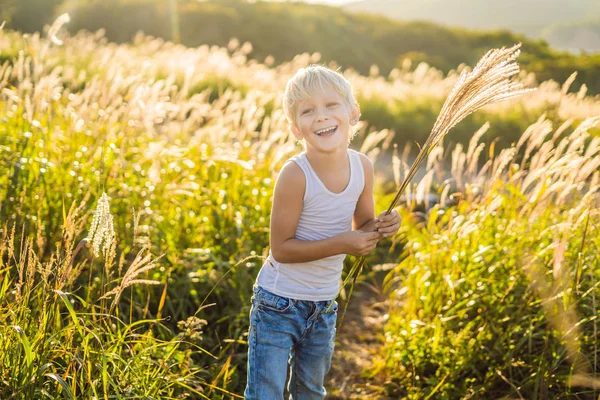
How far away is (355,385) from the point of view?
355 cm

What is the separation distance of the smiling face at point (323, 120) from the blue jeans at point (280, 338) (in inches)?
24.6

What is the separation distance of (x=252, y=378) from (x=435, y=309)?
1.65m

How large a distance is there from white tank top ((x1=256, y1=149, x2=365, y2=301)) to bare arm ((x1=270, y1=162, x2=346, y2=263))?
40mm

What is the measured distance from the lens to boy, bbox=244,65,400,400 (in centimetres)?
230

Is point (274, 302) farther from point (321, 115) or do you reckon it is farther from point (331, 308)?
point (321, 115)

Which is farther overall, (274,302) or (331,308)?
(331,308)

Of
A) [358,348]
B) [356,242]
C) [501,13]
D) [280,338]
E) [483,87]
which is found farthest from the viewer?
[501,13]

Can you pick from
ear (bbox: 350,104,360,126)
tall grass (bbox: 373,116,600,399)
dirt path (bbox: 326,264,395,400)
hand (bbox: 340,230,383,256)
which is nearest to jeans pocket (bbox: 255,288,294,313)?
hand (bbox: 340,230,383,256)

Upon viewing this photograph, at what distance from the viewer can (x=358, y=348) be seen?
4016mm

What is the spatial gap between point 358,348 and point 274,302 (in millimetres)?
1827

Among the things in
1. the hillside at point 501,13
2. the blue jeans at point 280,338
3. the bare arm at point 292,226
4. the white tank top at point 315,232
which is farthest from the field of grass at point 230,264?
the hillside at point 501,13

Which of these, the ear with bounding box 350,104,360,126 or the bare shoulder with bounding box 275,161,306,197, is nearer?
the bare shoulder with bounding box 275,161,306,197

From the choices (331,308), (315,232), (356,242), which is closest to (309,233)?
(315,232)

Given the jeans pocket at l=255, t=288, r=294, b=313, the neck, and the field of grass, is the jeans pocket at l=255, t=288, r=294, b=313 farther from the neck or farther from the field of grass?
the neck
